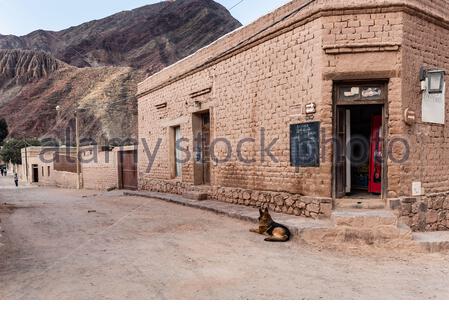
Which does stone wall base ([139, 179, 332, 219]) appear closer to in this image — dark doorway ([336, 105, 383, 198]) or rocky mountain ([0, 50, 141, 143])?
dark doorway ([336, 105, 383, 198])

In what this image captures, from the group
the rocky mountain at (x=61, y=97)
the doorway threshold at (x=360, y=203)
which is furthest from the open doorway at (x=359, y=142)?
the rocky mountain at (x=61, y=97)

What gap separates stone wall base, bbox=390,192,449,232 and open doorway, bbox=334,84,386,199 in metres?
0.49

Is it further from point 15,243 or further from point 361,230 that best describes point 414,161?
point 15,243

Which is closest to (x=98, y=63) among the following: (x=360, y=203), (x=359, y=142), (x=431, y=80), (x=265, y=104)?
(x=265, y=104)

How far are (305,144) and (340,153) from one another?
770 mm

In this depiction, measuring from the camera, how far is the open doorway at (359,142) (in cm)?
771

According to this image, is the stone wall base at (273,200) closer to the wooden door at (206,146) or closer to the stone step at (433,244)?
the wooden door at (206,146)

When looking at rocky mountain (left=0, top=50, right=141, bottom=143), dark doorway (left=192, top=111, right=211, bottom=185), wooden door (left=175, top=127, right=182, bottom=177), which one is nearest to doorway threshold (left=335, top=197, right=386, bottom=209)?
dark doorway (left=192, top=111, right=211, bottom=185)

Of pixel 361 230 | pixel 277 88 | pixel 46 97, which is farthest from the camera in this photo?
pixel 46 97

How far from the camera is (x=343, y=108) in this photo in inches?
315

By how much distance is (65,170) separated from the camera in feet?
104

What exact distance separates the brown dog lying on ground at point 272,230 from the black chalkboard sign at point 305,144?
1.61m

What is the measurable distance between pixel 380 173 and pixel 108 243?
5923mm

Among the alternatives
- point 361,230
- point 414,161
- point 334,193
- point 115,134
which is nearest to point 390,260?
point 361,230
